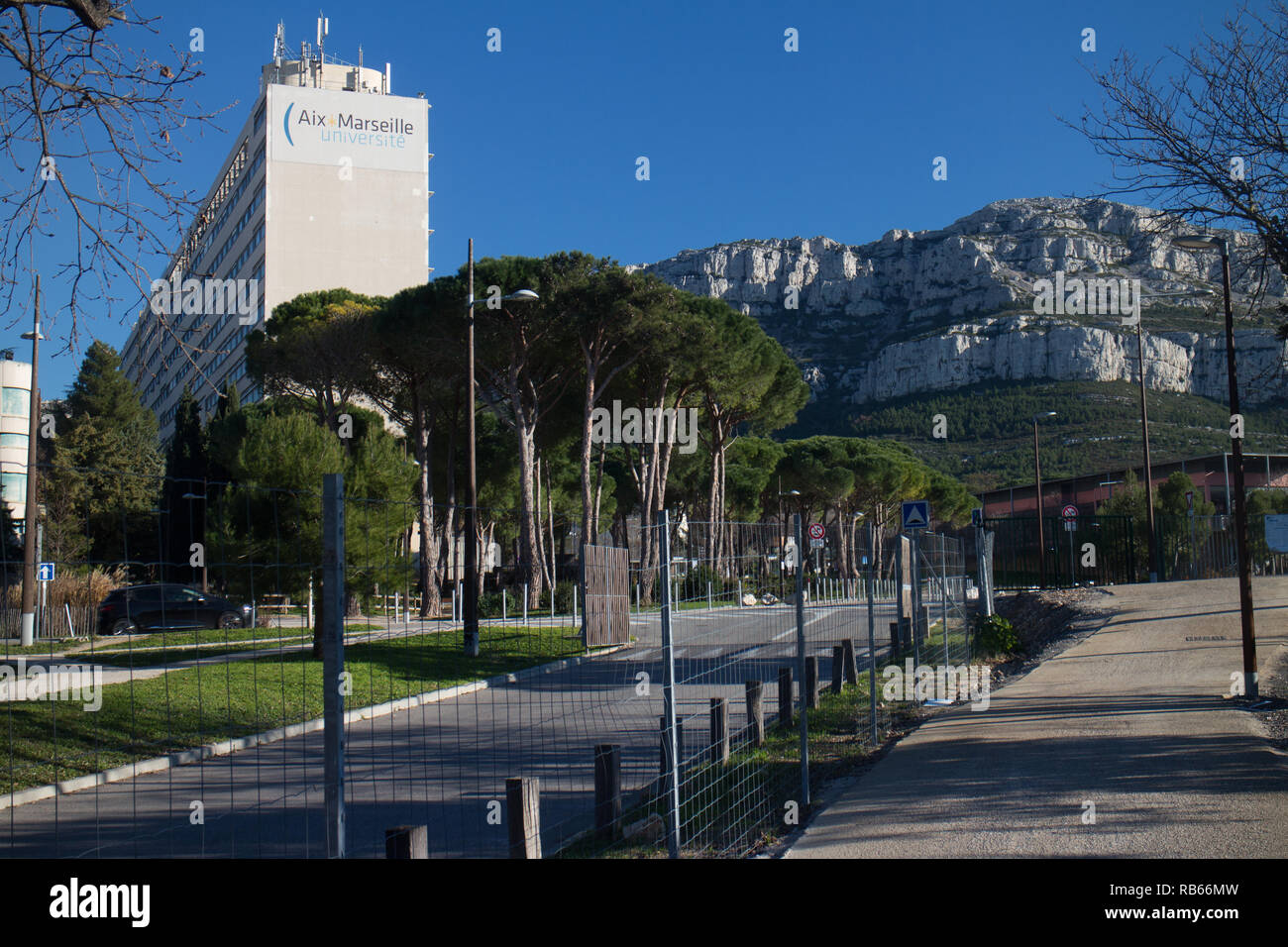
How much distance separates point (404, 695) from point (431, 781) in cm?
117

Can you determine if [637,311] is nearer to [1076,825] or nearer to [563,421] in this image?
[563,421]

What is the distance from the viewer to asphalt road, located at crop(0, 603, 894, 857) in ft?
20.5

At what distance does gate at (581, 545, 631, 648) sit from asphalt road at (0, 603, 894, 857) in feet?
0.53

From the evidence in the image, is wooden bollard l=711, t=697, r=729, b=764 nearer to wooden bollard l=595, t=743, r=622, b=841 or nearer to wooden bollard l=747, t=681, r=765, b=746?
wooden bollard l=747, t=681, r=765, b=746

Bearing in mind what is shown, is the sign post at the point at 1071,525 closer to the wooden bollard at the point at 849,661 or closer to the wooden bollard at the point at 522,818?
the wooden bollard at the point at 849,661

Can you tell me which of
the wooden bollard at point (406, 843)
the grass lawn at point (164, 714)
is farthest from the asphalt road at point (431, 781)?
the wooden bollard at point (406, 843)

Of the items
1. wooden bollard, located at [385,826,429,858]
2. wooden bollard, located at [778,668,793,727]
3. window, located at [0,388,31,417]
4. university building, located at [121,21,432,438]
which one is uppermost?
university building, located at [121,21,432,438]

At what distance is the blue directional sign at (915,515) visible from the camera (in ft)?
45.8

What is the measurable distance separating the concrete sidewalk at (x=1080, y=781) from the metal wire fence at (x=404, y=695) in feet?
2.66

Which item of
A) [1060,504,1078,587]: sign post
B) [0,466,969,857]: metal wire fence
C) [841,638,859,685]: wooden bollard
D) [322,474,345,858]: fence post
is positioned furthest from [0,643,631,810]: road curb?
[1060,504,1078,587]: sign post

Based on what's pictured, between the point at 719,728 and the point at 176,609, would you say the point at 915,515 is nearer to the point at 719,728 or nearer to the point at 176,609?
the point at 719,728
